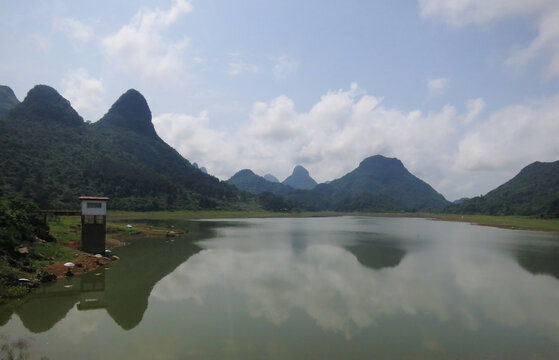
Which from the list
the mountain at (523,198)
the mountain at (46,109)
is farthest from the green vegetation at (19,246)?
the mountain at (46,109)

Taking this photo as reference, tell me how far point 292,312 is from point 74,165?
453 feet

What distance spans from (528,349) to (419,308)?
5.98 meters

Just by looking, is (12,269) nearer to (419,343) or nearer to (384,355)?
(384,355)

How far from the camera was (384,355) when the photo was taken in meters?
13.4

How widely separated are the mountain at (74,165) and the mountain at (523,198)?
130127 millimetres

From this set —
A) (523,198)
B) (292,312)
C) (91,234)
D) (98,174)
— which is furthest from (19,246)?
(523,198)

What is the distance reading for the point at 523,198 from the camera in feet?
535

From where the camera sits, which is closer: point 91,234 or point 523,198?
point 91,234

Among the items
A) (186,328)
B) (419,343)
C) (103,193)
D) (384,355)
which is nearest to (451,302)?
(419,343)

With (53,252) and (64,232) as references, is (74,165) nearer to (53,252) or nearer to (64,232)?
(64,232)

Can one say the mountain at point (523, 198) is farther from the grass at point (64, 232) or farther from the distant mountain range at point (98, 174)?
the grass at point (64, 232)

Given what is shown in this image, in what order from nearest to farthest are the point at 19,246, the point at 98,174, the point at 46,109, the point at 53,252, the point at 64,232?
1. the point at 19,246
2. the point at 53,252
3. the point at 64,232
4. the point at 98,174
5. the point at 46,109

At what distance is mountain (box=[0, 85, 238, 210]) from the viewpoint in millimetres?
101562

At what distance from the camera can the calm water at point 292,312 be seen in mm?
13990
